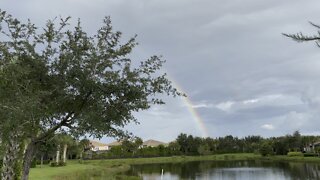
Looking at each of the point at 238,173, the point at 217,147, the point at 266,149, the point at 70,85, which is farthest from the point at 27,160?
the point at 217,147

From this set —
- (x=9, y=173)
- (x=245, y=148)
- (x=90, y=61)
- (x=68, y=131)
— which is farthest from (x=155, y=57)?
(x=245, y=148)

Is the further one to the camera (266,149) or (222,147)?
(222,147)

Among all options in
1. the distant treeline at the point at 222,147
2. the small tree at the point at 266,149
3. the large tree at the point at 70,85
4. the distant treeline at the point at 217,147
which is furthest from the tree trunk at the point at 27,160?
the small tree at the point at 266,149

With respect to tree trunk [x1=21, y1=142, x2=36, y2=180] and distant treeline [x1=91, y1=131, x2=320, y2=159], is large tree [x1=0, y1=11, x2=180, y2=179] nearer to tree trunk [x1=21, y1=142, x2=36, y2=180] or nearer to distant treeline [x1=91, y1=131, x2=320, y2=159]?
tree trunk [x1=21, y1=142, x2=36, y2=180]

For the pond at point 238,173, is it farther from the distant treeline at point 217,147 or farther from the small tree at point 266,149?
the small tree at point 266,149

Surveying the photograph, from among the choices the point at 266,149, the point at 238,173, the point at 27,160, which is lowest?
the point at 238,173

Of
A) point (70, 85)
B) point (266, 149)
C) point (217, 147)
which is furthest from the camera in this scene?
point (217, 147)

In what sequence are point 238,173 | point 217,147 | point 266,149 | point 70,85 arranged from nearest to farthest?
point 70,85 < point 238,173 < point 266,149 < point 217,147

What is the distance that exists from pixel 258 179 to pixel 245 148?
11281 cm

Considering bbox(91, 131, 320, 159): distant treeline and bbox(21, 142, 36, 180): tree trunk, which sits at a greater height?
bbox(91, 131, 320, 159): distant treeline

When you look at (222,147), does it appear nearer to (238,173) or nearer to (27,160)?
(238,173)

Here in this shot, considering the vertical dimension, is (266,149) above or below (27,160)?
above

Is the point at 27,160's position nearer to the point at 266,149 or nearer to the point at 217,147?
the point at 266,149

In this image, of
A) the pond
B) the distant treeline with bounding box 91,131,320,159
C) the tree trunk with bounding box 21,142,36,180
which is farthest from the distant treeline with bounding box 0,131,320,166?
the tree trunk with bounding box 21,142,36,180
